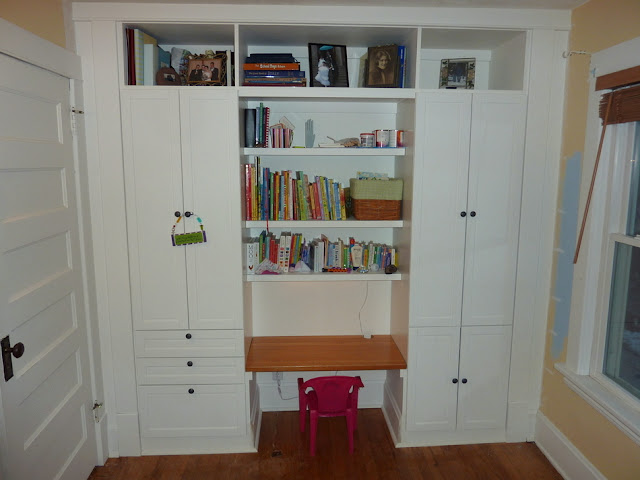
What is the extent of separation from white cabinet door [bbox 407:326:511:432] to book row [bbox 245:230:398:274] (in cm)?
50

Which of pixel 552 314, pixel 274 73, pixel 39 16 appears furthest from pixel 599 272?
pixel 39 16

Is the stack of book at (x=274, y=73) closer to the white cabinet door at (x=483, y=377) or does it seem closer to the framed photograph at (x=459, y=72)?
the framed photograph at (x=459, y=72)

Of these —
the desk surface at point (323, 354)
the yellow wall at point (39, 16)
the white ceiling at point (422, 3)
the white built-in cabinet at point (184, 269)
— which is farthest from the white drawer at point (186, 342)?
the white ceiling at point (422, 3)

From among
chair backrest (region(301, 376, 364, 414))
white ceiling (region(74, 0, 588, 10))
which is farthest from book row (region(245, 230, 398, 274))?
white ceiling (region(74, 0, 588, 10))

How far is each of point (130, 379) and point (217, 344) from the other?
534mm

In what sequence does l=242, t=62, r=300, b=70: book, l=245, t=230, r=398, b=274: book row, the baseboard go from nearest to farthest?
1. the baseboard
2. l=242, t=62, r=300, b=70: book
3. l=245, t=230, r=398, b=274: book row

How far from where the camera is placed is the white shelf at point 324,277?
271 centimetres

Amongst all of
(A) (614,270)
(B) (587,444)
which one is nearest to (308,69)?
(A) (614,270)

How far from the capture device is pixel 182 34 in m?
2.56

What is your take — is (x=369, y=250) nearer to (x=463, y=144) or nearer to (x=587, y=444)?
(x=463, y=144)

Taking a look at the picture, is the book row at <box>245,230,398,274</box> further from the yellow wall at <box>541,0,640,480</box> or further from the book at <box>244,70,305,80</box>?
the yellow wall at <box>541,0,640,480</box>

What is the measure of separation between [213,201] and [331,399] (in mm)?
1327

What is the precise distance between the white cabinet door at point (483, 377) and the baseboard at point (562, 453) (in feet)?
0.69

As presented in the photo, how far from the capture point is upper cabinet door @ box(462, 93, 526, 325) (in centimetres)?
251
